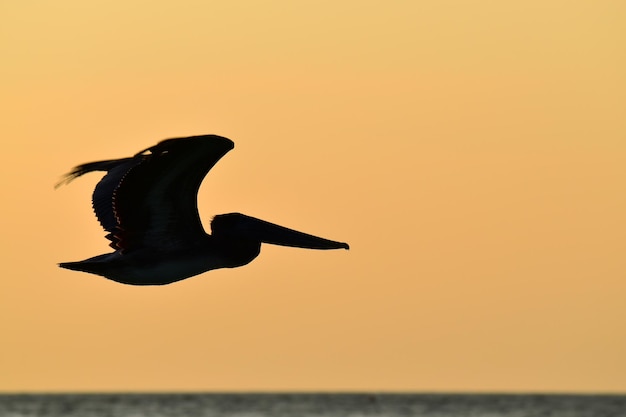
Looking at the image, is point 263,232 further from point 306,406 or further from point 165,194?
point 306,406

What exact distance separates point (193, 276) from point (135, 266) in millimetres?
489

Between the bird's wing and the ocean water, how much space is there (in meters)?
53.2

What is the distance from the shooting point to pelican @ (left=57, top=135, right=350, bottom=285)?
11523mm

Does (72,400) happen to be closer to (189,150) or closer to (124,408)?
(124,408)

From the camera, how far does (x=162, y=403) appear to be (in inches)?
2813

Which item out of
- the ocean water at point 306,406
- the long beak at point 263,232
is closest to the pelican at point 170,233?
the long beak at point 263,232

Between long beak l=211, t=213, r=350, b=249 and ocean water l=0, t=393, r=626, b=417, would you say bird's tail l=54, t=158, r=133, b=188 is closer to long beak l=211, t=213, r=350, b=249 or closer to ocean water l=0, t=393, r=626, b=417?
long beak l=211, t=213, r=350, b=249

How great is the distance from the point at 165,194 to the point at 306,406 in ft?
→ 202

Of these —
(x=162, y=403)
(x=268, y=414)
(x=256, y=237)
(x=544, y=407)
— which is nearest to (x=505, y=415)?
(x=544, y=407)

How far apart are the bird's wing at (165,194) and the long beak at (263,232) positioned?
0.25m

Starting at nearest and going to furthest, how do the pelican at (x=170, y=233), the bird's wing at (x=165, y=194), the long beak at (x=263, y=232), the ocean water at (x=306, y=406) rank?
the bird's wing at (x=165, y=194), the pelican at (x=170, y=233), the long beak at (x=263, y=232), the ocean water at (x=306, y=406)

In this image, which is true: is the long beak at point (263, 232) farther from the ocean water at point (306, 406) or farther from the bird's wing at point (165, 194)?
the ocean water at point (306, 406)

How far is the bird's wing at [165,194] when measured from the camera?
11117 millimetres

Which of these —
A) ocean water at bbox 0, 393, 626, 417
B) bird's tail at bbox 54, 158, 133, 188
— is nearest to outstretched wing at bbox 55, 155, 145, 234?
bird's tail at bbox 54, 158, 133, 188
